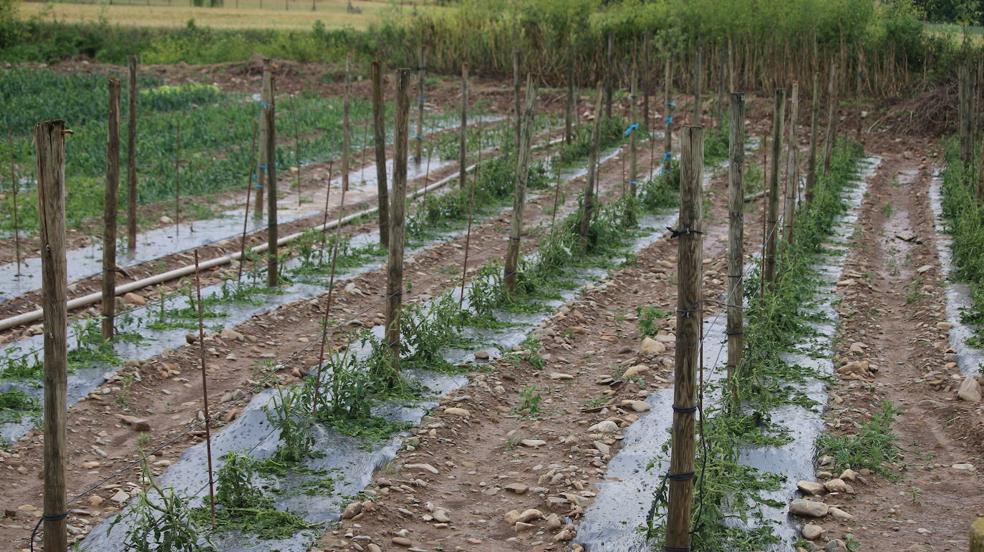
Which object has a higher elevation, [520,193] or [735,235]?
[735,235]

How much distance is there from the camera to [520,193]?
30.1ft

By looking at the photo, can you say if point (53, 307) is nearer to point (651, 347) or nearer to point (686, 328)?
point (686, 328)

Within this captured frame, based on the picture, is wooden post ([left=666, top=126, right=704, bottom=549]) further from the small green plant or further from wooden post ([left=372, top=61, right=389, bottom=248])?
wooden post ([left=372, top=61, right=389, bottom=248])

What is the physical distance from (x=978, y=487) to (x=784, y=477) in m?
1.03

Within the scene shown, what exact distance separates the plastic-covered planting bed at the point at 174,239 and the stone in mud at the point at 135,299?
813 millimetres

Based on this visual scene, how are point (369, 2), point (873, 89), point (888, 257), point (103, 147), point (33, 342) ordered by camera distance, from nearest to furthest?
1. point (33, 342)
2. point (888, 257)
3. point (103, 147)
4. point (873, 89)
5. point (369, 2)

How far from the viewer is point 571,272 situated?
1048 cm

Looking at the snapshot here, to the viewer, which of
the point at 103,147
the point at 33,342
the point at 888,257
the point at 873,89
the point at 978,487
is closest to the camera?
the point at 978,487

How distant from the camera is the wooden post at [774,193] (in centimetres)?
798

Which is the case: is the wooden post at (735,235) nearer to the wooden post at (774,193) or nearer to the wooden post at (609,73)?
the wooden post at (774,193)

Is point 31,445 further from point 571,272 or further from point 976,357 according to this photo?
point 976,357

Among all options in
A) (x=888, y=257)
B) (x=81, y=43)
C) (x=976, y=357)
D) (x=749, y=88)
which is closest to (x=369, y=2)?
(x=81, y=43)

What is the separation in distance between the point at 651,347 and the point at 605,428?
5.12 ft

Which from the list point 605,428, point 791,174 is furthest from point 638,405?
point 791,174
